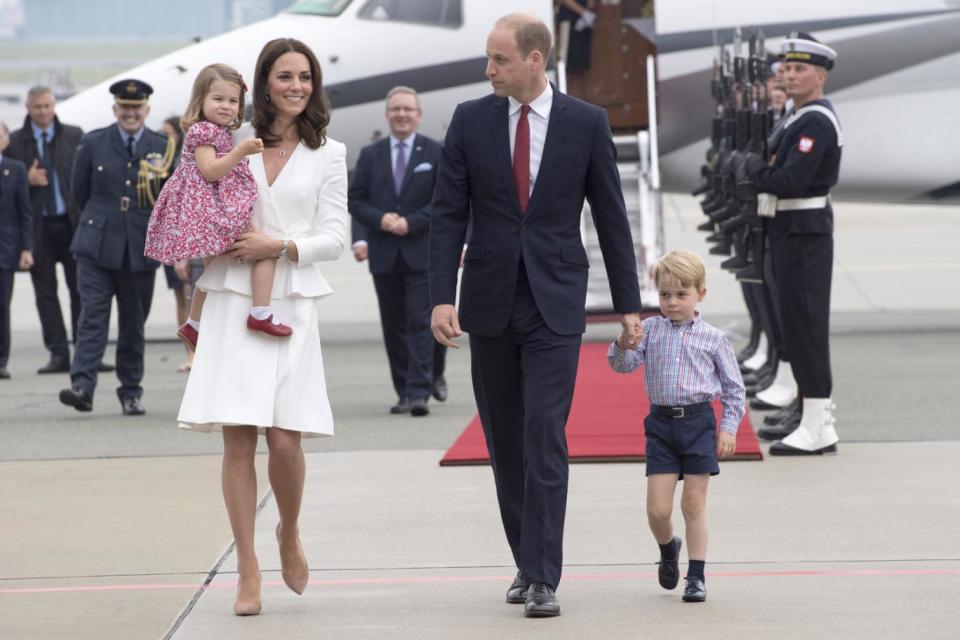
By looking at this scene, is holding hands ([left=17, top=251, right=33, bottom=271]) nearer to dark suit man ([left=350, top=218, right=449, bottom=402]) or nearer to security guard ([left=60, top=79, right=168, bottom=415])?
security guard ([left=60, top=79, right=168, bottom=415])

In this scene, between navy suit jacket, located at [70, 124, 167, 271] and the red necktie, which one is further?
navy suit jacket, located at [70, 124, 167, 271]

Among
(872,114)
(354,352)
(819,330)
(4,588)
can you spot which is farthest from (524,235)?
(872,114)

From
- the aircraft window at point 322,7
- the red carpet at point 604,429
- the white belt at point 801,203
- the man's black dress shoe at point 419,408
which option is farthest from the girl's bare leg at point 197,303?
the aircraft window at point 322,7

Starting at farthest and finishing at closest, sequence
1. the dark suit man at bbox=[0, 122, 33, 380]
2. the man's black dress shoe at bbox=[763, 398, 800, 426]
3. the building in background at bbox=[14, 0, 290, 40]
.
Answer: the building in background at bbox=[14, 0, 290, 40]
the dark suit man at bbox=[0, 122, 33, 380]
the man's black dress shoe at bbox=[763, 398, 800, 426]

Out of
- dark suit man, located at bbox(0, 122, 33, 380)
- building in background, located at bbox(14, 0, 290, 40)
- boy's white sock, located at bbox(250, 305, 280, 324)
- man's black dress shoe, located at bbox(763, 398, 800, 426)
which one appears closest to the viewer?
boy's white sock, located at bbox(250, 305, 280, 324)

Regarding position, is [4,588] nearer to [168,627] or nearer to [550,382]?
[168,627]

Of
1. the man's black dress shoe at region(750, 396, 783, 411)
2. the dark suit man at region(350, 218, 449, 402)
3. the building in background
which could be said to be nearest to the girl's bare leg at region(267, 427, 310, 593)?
the dark suit man at region(350, 218, 449, 402)

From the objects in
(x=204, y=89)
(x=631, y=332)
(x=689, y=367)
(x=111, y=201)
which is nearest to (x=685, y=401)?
(x=689, y=367)

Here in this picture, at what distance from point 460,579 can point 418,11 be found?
8477 mm

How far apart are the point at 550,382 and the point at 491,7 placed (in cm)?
879

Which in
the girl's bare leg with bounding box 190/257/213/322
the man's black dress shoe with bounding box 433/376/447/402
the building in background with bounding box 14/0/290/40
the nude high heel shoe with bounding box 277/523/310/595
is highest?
the building in background with bounding box 14/0/290/40

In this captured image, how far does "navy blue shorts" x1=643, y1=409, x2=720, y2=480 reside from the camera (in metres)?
5.05

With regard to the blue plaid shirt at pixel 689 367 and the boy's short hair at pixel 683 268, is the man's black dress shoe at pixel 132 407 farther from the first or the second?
the boy's short hair at pixel 683 268

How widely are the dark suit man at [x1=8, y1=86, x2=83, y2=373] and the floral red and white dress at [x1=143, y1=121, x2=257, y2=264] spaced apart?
7.16 meters
